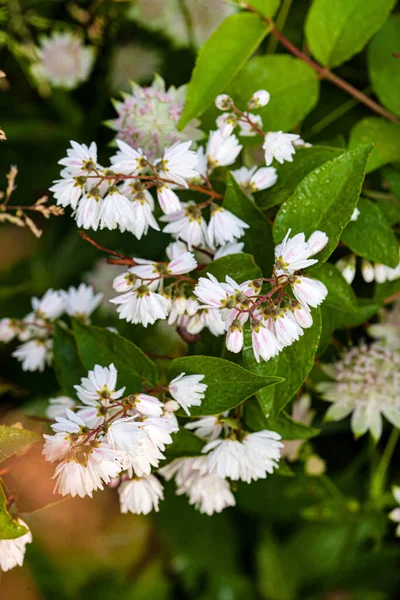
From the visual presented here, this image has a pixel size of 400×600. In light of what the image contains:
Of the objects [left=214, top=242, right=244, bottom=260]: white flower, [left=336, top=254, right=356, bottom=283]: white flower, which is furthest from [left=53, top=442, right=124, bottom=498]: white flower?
[left=336, top=254, right=356, bottom=283]: white flower

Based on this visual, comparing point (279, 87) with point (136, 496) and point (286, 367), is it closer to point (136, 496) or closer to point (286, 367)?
point (286, 367)

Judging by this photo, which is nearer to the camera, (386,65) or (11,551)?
(11,551)

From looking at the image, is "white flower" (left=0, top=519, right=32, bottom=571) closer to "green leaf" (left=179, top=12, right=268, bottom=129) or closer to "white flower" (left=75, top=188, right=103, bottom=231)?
"white flower" (left=75, top=188, right=103, bottom=231)

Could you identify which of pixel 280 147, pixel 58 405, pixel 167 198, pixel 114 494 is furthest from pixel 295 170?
pixel 114 494

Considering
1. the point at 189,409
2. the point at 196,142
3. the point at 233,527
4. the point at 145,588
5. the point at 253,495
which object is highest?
the point at 196,142

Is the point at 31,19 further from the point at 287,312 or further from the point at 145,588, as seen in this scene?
the point at 145,588

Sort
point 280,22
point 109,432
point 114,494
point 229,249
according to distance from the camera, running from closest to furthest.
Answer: point 109,432
point 229,249
point 280,22
point 114,494

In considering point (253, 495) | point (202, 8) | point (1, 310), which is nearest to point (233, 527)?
point (253, 495)
